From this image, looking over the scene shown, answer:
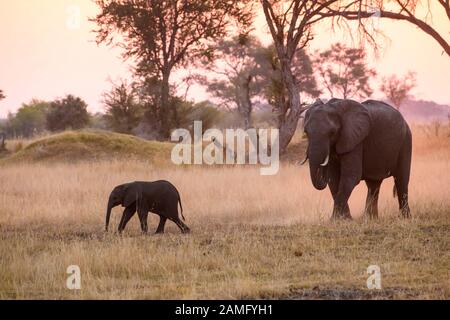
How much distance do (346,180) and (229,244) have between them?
309 centimetres

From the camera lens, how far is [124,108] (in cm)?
3697

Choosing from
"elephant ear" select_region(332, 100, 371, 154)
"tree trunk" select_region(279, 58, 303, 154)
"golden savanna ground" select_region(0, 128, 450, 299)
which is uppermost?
"tree trunk" select_region(279, 58, 303, 154)

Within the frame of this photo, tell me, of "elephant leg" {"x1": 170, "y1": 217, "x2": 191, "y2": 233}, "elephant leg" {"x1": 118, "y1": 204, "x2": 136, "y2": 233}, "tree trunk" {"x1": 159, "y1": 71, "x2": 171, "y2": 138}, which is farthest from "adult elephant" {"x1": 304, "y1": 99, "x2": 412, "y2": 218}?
"tree trunk" {"x1": 159, "y1": 71, "x2": 171, "y2": 138}

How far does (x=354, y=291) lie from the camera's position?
8.12 metres

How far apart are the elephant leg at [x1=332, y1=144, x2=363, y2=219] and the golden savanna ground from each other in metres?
0.29

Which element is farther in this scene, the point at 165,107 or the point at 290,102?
the point at 165,107

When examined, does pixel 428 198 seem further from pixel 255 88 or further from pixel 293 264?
pixel 255 88

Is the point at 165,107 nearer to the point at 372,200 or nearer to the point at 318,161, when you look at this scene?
the point at 372,200

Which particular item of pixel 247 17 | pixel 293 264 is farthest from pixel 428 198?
pixel 247 17

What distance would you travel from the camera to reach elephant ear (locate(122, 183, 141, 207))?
477 inches

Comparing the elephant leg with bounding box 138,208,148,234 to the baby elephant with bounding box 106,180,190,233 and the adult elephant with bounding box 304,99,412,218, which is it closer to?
the baby elephant with bounding box 106,180,190,233

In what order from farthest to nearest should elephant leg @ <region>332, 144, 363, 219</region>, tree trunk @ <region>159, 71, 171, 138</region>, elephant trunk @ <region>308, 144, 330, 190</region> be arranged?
tree trunk @ <region>159, 71, 171, 138</region>
elephant leg @ <region>332, 144, 363, 219</region>
elephant trunk @ <region>308, 144, 330, 190</region>

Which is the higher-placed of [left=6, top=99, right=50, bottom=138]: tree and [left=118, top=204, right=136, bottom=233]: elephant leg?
[left=6, top=99, right=50, bottom=138]: tree

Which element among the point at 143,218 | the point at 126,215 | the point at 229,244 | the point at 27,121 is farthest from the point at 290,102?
the point at 27,121
